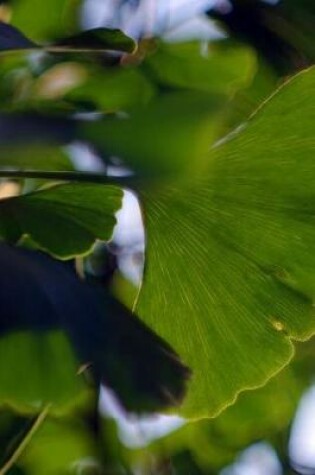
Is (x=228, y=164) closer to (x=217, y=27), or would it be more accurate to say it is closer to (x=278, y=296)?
(x=278, y=296)

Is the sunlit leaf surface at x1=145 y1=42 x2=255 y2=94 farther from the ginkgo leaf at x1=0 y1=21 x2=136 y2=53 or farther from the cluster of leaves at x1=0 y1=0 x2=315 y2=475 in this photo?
the ginkgo leaf at x1=0 y1=21 x2=136 y2=53

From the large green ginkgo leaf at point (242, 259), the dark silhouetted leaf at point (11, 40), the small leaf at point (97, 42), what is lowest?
the large green ginkgo leaf at point (242, 259)

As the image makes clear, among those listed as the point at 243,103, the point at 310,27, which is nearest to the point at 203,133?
the point at 243,103

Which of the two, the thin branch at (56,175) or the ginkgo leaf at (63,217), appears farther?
the ginkgo leaf at (63,217)

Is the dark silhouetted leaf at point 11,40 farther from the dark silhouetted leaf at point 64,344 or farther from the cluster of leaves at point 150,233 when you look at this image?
the dark silhouetted leaf at point 64,344

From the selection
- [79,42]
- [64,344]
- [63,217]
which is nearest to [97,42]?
[79,42]

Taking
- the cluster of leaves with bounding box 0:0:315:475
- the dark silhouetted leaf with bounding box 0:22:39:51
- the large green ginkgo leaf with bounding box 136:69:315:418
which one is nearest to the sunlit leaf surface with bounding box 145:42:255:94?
the cluster of leaves with bounding box 0:0:315:475

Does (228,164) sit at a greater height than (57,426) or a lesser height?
greater

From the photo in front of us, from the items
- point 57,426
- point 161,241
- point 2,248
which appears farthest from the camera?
point 57,426

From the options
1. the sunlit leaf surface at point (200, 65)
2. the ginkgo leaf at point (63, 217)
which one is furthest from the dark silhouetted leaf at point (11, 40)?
the sunlit leaf surface at point (200, 65)
